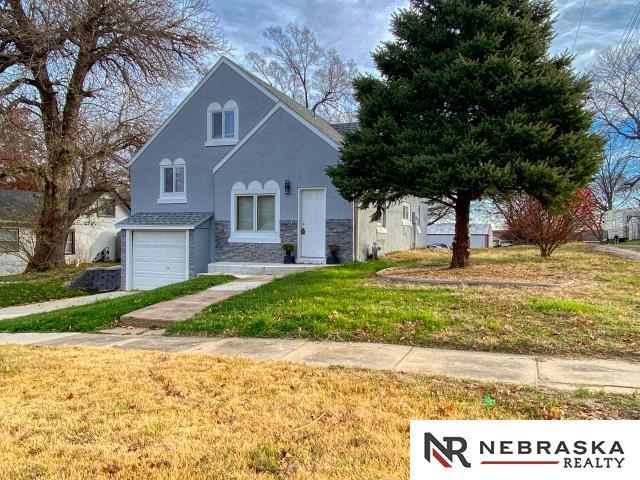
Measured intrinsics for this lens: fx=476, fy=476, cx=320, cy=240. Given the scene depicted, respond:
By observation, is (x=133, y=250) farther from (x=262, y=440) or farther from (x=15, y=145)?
(x=262, y=440)

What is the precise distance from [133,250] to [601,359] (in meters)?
16.2

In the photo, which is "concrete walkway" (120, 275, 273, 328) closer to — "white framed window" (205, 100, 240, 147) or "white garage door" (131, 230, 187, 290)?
"white garage door" (131, 230, 187, 290)

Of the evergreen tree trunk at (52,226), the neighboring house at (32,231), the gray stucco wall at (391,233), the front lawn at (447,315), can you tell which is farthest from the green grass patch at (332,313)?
the neighboring house at (32,231)

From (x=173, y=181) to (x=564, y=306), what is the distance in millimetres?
15126

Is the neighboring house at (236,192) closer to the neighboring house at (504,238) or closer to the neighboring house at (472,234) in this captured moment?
the neighboring house at (504,238)

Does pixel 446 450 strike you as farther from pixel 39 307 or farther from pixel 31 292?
pixel 31 292

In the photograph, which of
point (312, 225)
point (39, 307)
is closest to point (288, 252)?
point (312, 225)

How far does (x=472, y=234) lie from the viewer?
192ft

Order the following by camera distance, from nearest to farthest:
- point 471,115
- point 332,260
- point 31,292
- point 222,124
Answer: point 471,115 → point 332,260 → point 31,292 → point 222,124

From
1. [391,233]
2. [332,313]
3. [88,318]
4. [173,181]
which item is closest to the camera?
[332,313]

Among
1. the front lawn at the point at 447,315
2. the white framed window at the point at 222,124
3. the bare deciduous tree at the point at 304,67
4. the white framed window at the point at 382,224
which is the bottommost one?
the front lawn at the point at 447,315

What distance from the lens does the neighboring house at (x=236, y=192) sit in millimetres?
15000

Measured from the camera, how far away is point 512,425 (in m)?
2.56

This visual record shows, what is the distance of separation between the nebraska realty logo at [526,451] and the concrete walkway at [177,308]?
6.40 meters
